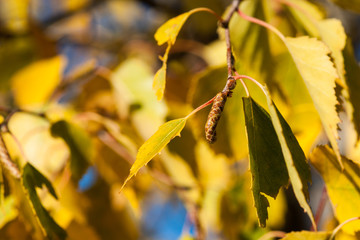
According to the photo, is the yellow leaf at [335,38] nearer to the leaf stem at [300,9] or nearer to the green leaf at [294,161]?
the leaf stem at [300,9]

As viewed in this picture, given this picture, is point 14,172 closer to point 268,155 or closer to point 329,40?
point 268,155

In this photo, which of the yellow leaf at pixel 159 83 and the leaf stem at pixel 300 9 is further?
the leaf stem at pixel 300 9

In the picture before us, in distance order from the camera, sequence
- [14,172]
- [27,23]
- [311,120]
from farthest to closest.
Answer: [27,23] → [311,120] → [14,172]

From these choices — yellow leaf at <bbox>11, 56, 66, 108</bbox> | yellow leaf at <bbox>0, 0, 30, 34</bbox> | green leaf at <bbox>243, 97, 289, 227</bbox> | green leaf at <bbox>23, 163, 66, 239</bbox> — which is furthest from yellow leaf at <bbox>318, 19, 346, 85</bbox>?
yellow leaf at <bbox>0, 0, 30, 34</bbox>

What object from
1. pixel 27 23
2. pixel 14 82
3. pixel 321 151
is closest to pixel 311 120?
pixel 321 151

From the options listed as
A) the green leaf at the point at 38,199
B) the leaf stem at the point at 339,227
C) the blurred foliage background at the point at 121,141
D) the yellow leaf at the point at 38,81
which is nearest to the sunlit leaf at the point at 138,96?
the blurred foliage background at the point at 121,141

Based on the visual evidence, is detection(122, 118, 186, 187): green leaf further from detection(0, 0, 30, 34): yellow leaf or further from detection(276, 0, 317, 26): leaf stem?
detection(0, 0, 30, 34): yellow leaf
